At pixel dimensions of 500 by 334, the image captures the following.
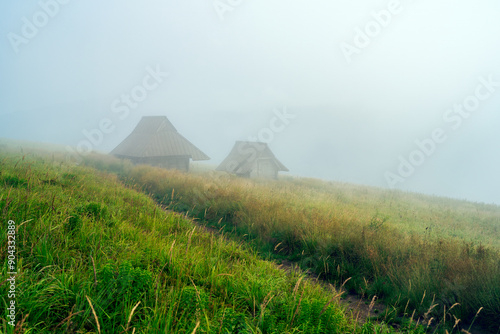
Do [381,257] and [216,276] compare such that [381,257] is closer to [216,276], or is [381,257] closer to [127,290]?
[216,276]

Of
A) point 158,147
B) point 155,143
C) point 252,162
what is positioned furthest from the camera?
point 252,162

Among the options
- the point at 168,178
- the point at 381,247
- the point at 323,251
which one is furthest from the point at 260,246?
the point at 168,178

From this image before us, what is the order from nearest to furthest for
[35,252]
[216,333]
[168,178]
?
[216,333] < [35,252] < [168,178]

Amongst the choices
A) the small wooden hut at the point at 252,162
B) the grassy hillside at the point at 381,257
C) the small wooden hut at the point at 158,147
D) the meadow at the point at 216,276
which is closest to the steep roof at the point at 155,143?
the small wooden hut at the point at 158,147

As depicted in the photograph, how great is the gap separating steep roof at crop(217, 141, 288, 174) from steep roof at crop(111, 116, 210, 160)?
375cm

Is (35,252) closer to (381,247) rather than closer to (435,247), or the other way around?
(381,247)

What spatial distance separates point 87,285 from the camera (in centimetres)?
230

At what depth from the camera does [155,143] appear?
27375 millimetres

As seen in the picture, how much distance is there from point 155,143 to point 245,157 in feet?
35.2

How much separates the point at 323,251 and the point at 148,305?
4.10 meters

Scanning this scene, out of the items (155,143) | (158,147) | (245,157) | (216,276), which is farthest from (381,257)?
(245,157)

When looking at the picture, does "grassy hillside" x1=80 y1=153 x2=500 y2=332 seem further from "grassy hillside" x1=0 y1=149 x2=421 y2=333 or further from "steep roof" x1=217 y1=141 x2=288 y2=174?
"steep roof" x1=217 y1=141 x2=288 y2=174

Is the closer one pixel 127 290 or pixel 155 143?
pixel 127 290

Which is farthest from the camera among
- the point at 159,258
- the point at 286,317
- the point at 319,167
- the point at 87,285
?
the point at 319,167
